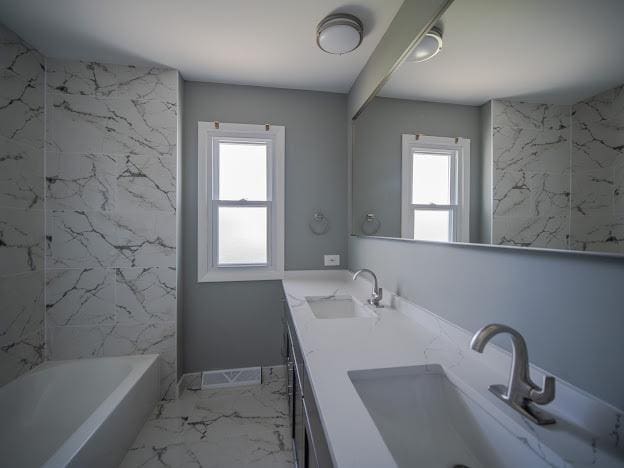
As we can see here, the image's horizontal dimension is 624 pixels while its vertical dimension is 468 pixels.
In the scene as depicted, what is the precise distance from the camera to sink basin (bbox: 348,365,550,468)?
2.10 feet

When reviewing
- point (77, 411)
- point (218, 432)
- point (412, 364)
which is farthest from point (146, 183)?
point (412, 364)

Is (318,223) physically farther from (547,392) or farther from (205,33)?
(547,392)

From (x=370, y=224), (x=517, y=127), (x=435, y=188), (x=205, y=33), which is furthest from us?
(x=370, y=224)

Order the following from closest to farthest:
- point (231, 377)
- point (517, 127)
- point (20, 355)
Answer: point (517, 127), point (20, 355), point (231, 377)

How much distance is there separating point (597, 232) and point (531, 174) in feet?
0.70

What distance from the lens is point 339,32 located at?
1.53 m

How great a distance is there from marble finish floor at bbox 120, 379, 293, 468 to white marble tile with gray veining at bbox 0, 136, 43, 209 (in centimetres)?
173

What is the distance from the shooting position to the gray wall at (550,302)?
570mm

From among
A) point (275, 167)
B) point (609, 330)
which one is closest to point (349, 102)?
point (275, 167)

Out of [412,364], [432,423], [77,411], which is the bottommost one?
[77,411]

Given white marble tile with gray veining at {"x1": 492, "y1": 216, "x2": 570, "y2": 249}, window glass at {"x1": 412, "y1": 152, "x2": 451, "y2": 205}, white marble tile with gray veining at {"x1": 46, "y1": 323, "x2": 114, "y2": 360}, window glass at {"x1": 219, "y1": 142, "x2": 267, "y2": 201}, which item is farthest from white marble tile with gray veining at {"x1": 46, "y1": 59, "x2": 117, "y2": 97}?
white marble tile with gray veining at {"x1": 492, "y1": 216, "x2": 570, "y2": 249}

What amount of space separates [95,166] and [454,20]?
2447mm

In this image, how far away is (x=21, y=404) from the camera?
5.41ft

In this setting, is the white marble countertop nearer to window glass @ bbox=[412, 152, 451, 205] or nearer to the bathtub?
→ window glass @ bbox=[412, 152, 451, 205]
